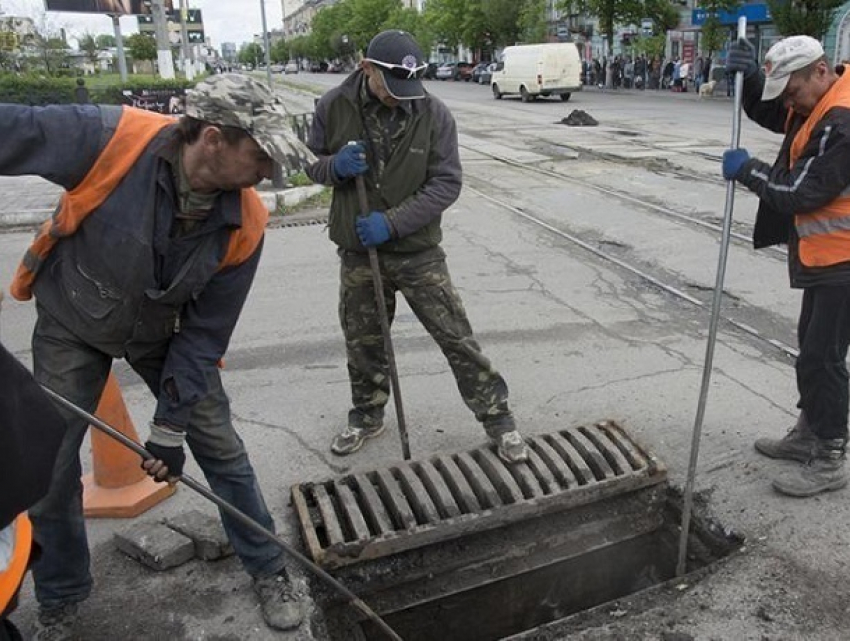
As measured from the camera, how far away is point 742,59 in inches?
134

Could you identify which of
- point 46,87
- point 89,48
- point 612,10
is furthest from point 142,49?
point 46,87

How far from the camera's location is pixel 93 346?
2.63 meters

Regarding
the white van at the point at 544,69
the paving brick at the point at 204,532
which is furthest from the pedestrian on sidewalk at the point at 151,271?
the white van at the point at 544,69

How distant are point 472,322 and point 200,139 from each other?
147 inches

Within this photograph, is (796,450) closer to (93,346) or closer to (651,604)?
(651,604)

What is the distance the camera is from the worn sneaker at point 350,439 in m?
4.02

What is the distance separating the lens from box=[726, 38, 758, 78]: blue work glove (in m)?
3.42

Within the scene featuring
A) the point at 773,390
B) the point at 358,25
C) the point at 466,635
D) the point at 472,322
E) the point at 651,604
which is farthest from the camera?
the point at 358,25

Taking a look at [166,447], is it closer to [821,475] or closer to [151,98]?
[821,475]

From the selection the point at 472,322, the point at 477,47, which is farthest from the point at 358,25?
the point at 472,322

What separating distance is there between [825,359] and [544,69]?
27966mm

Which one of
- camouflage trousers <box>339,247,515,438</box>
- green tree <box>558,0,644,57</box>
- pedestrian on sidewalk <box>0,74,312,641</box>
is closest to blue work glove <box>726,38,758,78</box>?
camouflage trousers <box>339,247,515,438</box>

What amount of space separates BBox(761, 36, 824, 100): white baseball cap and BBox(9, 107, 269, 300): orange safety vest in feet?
7.15

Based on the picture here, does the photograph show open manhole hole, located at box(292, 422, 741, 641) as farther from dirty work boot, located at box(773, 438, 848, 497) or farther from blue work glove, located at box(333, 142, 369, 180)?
blue work glove, located at box(333, 142, 369, 180)
